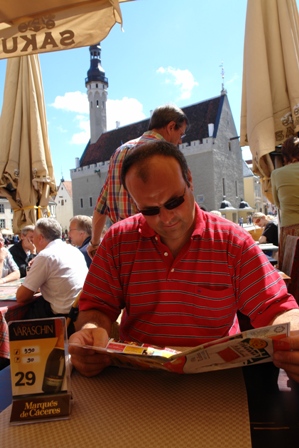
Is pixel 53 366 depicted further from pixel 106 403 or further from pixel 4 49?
pixel 4 49

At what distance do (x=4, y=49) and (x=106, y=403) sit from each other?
2.07 m

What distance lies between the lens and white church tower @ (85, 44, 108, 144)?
164 ft

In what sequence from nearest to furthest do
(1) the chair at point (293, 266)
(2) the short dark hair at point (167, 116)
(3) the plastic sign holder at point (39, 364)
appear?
(3) the plastic sign holder at point (39, 364), (1) the chair at point (293, 266), (2) the short dark hair at point (167, 116)

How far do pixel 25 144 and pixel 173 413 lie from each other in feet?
13.7

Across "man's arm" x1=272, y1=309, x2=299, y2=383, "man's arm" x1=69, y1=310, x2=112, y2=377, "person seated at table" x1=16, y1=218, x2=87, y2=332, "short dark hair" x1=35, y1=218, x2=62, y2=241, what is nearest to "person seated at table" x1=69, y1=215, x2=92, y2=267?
"short dark hair" x1=35, y1=218, x2=62, y2=241

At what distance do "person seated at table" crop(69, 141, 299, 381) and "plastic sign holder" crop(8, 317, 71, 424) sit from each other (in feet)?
1.13

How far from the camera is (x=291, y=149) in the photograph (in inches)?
102

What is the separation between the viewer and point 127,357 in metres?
0.90

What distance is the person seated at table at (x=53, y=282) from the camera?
2785 mm

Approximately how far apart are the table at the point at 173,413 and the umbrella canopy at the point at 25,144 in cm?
371

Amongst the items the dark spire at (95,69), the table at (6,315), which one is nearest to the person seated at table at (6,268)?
the table at (6,315)

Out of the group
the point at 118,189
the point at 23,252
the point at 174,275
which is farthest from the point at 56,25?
the point at 23,252

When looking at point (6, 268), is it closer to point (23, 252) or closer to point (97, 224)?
point (23, 252)

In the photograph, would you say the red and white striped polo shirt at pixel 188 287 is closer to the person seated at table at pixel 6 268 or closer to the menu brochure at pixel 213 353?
the menu brochure at pixel 213 353
